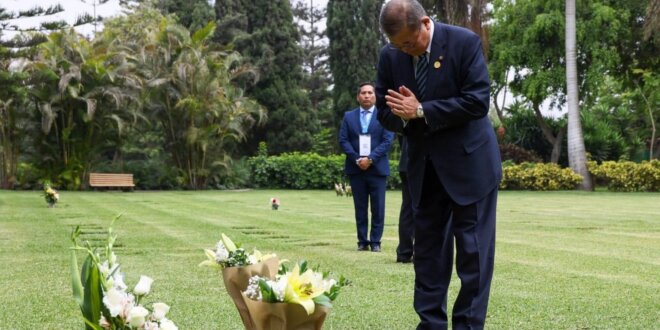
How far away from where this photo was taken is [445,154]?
4078 mm

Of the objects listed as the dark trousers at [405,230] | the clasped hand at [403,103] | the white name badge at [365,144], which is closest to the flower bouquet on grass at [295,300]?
the clasped hand at [403,103]

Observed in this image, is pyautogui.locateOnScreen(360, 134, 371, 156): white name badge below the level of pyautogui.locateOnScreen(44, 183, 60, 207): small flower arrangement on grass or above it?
above

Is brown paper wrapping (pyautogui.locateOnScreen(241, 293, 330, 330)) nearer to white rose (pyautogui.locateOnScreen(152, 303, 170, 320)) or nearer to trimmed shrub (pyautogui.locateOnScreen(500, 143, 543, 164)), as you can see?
white rose (pyautogui.locateOnScreen(152, 303, 170, 320))

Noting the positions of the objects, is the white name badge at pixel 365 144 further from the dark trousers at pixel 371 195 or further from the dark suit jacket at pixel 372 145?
the dark trousers at pixel 371 195

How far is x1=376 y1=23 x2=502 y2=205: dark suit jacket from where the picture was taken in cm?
397

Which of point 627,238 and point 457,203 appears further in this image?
point 627,238

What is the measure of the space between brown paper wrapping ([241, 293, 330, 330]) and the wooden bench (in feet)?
84.5

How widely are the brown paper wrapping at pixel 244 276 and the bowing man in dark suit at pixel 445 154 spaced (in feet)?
3.56

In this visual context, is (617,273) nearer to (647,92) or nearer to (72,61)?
(72,61)

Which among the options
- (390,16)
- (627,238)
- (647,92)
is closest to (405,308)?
(390,16)

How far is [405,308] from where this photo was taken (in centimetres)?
525

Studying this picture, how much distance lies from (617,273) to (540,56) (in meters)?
28.2

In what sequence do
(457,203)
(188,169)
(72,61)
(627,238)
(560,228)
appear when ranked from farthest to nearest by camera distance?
1. (188,169)
2. (72,61)
3. (560,228)
4. (627,238)
5. (457,203)

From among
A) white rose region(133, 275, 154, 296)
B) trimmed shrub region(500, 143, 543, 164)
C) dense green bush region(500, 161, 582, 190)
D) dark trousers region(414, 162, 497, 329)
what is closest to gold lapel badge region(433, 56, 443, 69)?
dark trousers region(414, 162, 497, 329)
